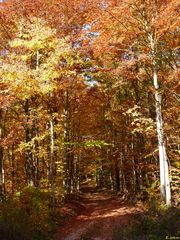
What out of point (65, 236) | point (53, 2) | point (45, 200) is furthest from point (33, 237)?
point (53, 2)

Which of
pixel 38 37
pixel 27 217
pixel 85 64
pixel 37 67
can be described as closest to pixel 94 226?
pixel 27 217

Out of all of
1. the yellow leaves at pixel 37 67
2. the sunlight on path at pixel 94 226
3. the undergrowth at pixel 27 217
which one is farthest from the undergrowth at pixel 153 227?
the yellow leaves at pixel 37 67

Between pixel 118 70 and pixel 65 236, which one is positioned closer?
pixel 65 236

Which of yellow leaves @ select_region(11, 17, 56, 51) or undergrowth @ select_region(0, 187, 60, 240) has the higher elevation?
yellow leaves @ select_region(11, 17, 56, 51)

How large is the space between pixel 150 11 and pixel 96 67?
255 inches

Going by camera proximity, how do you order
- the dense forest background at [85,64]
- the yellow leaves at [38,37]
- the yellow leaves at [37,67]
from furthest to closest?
the yellow leaves at [38,37] → the dense forest background at [85,64] → the yellow leaves at [37,67]

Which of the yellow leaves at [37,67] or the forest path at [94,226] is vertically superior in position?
the yellow leaves at [37,67]

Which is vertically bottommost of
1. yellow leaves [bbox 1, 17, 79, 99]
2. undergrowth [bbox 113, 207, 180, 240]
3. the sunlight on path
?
the sunlight on path

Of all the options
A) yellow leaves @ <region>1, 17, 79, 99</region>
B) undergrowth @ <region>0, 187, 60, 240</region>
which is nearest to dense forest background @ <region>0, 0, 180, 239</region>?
yellow leaves @ <region>1, 17, 79, 99</region>

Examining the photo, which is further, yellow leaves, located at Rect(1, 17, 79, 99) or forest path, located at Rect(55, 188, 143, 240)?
yellow leaves, located at Rect(1, 17, 79, 99)

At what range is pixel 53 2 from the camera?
19.8 m

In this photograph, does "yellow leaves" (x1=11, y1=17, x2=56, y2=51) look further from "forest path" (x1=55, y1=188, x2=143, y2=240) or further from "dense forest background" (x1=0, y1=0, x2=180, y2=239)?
"forest path" (x1=55, y1=188, x2=143, y2=240)

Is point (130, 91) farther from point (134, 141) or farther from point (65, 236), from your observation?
point (65, 236)

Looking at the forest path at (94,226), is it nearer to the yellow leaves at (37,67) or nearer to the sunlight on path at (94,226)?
the sunlight on path at (94,226)
